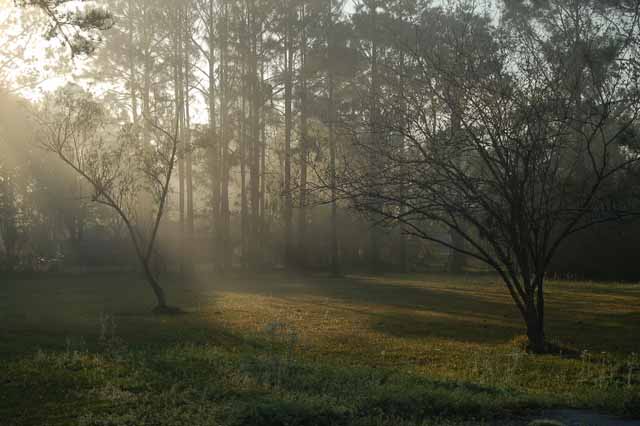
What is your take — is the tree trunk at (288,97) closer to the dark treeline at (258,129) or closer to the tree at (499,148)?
the dark treeline at (258,129)

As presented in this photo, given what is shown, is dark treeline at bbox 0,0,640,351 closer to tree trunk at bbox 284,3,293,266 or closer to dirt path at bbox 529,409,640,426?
tree trunk at bbox 284,3,293,266

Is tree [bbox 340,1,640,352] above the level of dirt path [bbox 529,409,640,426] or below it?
above

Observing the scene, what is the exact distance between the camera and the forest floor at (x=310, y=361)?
7027mm

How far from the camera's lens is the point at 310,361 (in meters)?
10.7

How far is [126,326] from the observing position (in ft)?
50.2

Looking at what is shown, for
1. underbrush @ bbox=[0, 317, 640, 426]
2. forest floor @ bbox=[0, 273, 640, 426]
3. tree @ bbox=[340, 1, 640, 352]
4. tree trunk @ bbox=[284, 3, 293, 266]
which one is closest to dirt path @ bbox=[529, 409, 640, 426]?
forest floor @ bbox=[0, 273, 640, 426]

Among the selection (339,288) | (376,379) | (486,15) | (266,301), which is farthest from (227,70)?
(376,379)

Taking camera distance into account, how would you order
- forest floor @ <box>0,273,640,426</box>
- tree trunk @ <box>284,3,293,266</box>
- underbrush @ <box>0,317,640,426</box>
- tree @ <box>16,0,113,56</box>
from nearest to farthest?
underbrush @ <box>0,317,640,426</box> → forest floor @ <box>0,273,640,426</box> → tree @ <box>16,0,113,56</box> → tree trunk @ <box>284,3,293,266</box>

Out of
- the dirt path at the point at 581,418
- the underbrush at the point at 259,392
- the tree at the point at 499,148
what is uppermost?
the tree at the point at 499,148

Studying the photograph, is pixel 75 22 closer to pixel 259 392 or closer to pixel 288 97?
pixel 259 392

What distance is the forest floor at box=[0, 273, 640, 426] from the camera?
23.1 feet

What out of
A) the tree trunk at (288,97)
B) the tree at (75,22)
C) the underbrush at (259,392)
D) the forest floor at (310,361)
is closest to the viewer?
the underbrush at (259,392)

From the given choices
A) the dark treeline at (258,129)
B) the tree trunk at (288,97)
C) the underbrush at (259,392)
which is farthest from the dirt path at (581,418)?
the tree trunk at (288,97)

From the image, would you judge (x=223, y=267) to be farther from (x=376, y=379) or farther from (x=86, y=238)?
(x=376, y=379)
